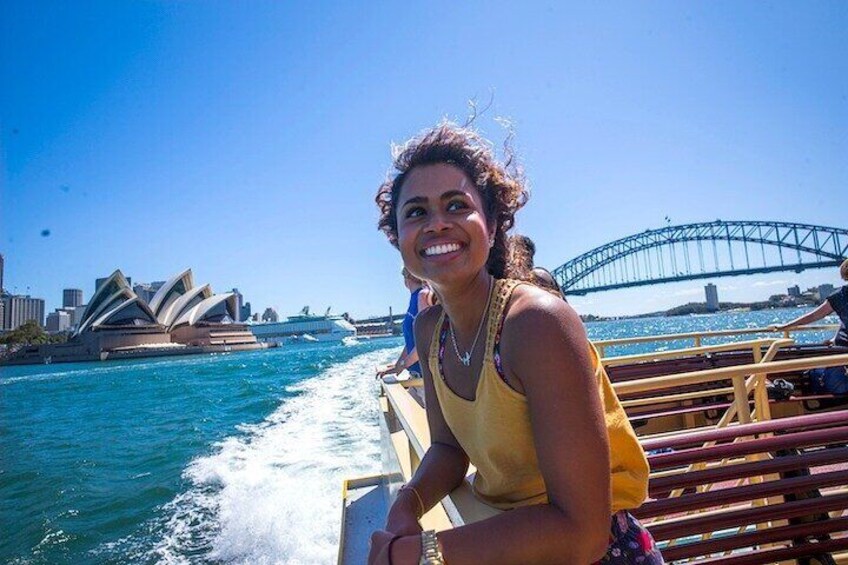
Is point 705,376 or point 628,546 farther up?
point 705,376

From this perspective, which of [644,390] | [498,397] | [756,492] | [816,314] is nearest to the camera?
[498,397]

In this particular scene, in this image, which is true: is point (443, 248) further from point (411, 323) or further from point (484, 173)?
point (411, 323)

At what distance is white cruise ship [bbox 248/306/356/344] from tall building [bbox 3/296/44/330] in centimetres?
5691

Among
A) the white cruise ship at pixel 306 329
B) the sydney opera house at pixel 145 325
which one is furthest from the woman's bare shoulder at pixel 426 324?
the white cruise ship at pixel 306 329

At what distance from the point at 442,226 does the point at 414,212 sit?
0.37 ft

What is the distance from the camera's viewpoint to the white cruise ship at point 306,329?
100125 millimetres

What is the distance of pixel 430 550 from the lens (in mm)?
851

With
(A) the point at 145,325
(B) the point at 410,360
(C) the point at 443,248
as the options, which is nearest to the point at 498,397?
(C) the point at 443,248

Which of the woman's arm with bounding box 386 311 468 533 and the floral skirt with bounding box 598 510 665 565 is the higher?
the woman's arm with bounding box 386 311 468 533

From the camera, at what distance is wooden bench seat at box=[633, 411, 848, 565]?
1584 millimetres

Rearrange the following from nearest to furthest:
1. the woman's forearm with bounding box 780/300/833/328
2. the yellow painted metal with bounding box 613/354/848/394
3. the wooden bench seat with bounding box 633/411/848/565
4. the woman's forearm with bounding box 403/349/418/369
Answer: the wooden bench seat with bounding box 633/411/848/565 → the yellow painted metal with bounding box 613/354/848/394 → the woman's forearm with bounding box 403/349/418/369 → the woman's forearm with bounding box 780/300/833/328

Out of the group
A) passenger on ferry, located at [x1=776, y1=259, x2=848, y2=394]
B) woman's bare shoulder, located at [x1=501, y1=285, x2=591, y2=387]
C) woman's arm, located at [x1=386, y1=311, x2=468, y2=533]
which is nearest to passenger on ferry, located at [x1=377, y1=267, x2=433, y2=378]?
woman's arm, located at [x1=386, y1=311, x2=468, y2=533]

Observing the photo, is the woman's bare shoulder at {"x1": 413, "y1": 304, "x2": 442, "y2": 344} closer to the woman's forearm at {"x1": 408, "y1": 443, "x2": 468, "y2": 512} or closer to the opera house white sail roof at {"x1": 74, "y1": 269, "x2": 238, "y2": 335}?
the woman's forearm at {"x1": 408, "y1": 443, "x2": 468, "y2": 512}

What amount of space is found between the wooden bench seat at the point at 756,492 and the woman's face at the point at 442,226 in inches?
39.7
